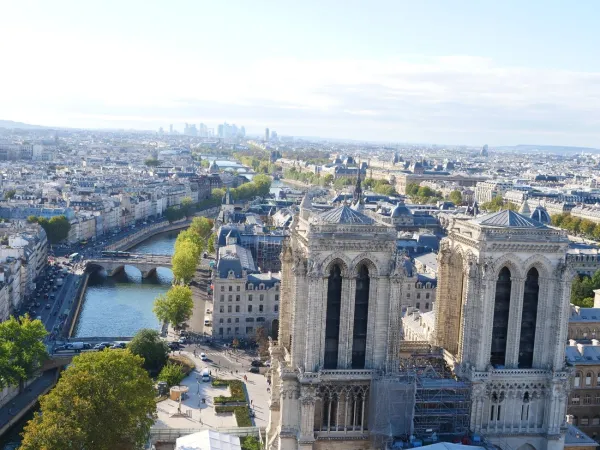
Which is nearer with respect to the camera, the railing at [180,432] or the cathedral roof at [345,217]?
the cathedral roof at [345,217]

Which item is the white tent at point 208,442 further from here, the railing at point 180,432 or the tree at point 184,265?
the tree at point 184,265

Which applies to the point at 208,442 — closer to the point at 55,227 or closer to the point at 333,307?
the point at 333,307

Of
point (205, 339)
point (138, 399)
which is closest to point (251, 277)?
point (205, 339)

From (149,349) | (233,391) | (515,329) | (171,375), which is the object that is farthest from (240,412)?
(515,329)

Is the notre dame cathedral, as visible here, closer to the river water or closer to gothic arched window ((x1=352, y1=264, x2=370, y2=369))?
gothic arched window ((x1=352, y1=264, x2=370, y2=369))

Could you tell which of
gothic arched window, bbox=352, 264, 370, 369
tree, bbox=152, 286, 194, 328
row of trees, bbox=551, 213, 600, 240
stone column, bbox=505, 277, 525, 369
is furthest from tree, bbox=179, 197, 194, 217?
stone column, bbox=505, 277, 525, 369

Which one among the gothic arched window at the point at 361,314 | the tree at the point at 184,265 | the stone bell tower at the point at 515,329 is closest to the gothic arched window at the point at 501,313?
the stone bell tower at the point at 515,329

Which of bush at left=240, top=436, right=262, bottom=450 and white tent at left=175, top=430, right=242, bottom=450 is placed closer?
white tent at left=175, top=430, right=242, bottom=450
